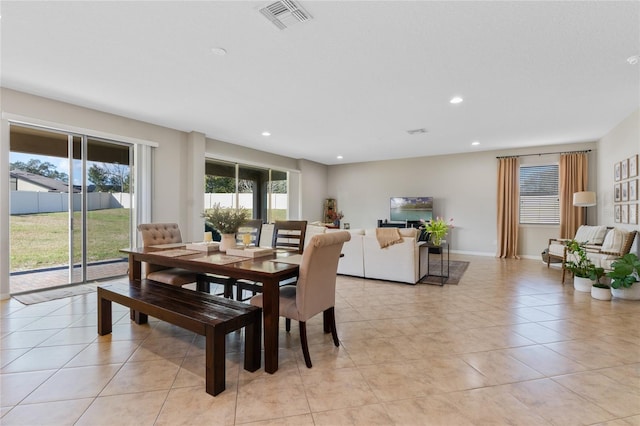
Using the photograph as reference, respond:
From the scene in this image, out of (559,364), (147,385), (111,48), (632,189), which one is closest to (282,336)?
(147,385)

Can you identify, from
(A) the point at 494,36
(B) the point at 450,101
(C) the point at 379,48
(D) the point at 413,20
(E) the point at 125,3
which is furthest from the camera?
(B) the point at 450,101

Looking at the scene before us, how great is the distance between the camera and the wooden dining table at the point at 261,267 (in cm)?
206

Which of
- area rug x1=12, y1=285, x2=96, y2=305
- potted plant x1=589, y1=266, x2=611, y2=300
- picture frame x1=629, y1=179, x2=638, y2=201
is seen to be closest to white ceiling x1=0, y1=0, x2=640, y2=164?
picture frame x1=629, y1=179, x2=638, y2=201

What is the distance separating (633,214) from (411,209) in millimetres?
4310

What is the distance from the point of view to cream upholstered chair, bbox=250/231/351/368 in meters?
2.11

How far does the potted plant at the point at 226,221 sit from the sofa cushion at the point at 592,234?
5766 millimetres

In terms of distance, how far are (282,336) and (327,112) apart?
3.17m

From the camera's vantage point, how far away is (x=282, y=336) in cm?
270

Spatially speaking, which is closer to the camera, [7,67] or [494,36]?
[494,36]

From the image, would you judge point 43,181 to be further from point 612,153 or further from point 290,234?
point 612,153

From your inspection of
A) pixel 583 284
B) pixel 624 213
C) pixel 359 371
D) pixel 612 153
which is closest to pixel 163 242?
pixel 359 371

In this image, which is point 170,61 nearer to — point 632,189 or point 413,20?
point 413,20

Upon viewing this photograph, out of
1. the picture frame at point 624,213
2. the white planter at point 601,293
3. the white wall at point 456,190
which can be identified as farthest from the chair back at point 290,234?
the white wall at point 456,190

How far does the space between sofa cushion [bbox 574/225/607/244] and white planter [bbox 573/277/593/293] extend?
1.49 metres
